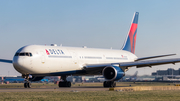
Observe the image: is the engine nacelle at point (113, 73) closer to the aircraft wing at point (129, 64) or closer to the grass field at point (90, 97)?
the aircraft wing at point (129, 64)

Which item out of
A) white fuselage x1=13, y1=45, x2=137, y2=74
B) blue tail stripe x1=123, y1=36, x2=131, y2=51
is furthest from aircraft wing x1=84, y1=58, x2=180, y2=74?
blue tail stripe x1=123, y1=36, x2=131, y2=51

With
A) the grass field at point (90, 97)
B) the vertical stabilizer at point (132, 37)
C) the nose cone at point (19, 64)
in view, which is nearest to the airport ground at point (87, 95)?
the grass field at point (90, 97)

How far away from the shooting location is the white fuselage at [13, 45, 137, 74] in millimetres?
30500

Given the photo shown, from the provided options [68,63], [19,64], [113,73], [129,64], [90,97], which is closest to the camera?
[90,97]

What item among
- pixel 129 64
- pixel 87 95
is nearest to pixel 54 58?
pixel 129 64

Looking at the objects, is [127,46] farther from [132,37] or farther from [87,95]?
[87,95]

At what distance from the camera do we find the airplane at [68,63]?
30.8 m

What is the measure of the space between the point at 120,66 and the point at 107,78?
2.08 meters

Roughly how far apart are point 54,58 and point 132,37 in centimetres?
1950

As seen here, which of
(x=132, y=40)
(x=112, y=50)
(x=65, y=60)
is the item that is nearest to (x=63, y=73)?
(x=65, y=60)

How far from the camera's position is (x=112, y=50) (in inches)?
1716

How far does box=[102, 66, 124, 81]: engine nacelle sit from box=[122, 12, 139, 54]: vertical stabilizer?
534 inches

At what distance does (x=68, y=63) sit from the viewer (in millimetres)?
34656

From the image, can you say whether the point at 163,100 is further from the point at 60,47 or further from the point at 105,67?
the point at 60,47
